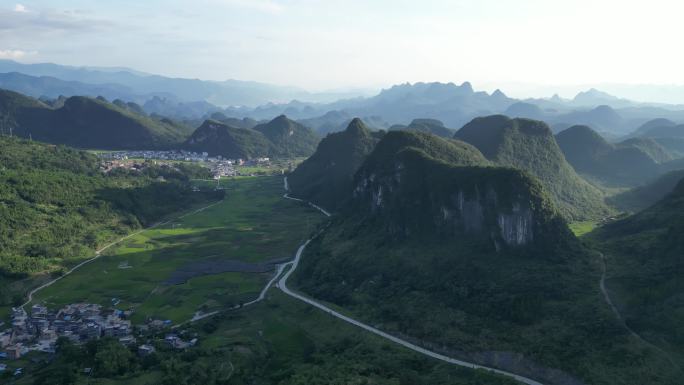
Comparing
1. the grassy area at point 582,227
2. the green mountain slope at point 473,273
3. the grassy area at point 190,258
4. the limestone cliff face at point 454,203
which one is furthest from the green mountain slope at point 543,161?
the grassy area at point 190,258

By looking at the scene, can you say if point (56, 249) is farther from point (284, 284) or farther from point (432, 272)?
point (432, 272)

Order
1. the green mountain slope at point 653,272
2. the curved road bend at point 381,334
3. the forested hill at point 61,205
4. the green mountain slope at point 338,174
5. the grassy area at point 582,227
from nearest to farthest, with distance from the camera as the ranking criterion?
the curved road bend at point 381,334 < the green mountain slope at point 653,272 < the forested hill at point 61,205 < the grassy area at point 582,227 < the green mountain slope at point 338,174

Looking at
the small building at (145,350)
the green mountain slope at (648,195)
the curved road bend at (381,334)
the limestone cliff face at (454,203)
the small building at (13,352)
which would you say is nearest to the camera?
the curved road bend at (381,334)

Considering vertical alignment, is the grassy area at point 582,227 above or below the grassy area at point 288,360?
above

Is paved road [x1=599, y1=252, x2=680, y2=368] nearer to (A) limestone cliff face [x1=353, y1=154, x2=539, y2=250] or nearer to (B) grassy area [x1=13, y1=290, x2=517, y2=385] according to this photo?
(A) limestone cliff face [x1=353, y1=154, x2=539, y2=250]

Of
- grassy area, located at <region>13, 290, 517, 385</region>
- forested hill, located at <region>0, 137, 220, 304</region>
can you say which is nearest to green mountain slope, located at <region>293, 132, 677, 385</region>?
grassy area, located at <region>13, 290, 517, 385</region>

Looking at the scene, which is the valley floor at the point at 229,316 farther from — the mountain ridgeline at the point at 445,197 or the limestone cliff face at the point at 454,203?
the limestone cliff face at the point at 454,203

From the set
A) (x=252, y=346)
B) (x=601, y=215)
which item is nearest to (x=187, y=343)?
(x=252, y=346)
